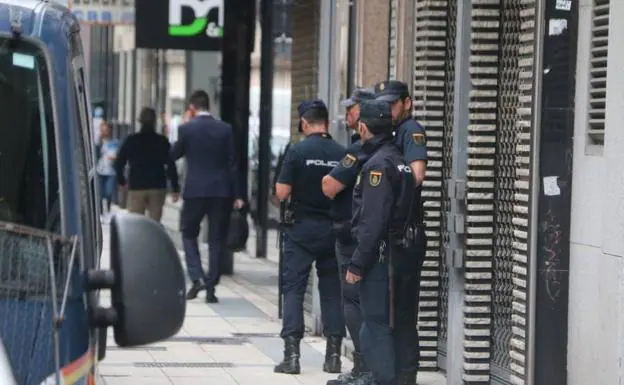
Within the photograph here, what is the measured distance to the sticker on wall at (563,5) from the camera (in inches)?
348

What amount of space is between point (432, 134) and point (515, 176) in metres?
1.44

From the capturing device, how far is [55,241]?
448 centimetres

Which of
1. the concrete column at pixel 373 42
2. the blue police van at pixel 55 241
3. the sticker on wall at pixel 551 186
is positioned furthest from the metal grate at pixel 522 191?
the blue police van at pixel 55 241

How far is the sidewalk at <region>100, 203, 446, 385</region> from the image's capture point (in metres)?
11.2

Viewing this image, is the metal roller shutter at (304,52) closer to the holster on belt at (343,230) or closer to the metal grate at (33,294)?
the holster on belt at (343,230)

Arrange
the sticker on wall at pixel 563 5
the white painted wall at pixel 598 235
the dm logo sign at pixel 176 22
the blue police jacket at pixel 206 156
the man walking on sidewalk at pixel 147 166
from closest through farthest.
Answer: the white painted wall at pixel 598 235 < the sticker on wall at pixel 563 5 < the blue police jacket at pixel 206 156 < the dm logo sign at pixel 176 22 < the man walking on sidewalk at pixel 147 166

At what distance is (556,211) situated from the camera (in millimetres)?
8945

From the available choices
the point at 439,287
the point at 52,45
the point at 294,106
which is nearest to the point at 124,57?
the point at 294,106

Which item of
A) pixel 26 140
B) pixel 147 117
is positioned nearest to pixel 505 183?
pixel 26 140

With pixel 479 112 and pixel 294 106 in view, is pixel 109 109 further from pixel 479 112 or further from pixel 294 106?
pixel 479 112

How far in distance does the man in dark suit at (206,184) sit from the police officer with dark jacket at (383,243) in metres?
5.85

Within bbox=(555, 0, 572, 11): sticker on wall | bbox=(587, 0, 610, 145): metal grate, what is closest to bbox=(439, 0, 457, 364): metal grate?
bbox=(555, 0, 572, 11): sticker on wall

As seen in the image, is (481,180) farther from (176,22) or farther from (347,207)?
(176,22)

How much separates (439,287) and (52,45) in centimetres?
677
